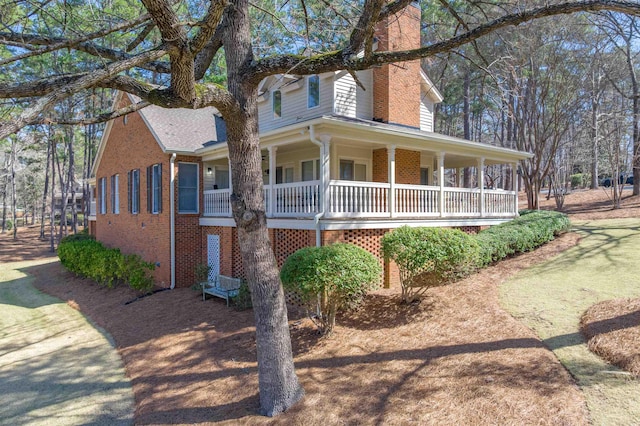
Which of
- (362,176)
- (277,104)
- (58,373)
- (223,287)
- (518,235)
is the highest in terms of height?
(277,104)

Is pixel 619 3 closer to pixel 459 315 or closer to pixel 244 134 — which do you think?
pixel 244 134

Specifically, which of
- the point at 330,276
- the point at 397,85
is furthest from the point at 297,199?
the point at 397,85

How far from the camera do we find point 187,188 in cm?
1428

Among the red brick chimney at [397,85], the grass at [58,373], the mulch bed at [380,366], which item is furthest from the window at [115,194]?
the red brick chimney at [397,85]

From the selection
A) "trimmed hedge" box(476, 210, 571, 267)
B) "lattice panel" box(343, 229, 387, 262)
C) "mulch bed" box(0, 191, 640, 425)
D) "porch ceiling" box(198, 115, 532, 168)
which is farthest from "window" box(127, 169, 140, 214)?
"trimmed hedge" box(476, 210, 571, 267)

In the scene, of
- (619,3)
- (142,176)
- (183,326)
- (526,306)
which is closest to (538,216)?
(526,306)

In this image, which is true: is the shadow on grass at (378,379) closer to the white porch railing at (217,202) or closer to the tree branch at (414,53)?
the tree branch at (414,53)

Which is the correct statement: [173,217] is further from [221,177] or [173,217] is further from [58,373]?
[58,373]

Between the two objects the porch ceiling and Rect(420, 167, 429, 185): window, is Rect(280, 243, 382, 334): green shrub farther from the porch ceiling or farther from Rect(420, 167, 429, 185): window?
Rect(420, 167, 429, 185): window

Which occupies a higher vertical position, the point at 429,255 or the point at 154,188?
the point at 154,188

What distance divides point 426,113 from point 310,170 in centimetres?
545

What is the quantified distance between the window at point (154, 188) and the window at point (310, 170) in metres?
5.07

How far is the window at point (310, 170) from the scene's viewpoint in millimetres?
14250

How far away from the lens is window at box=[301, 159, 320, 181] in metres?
14.2
